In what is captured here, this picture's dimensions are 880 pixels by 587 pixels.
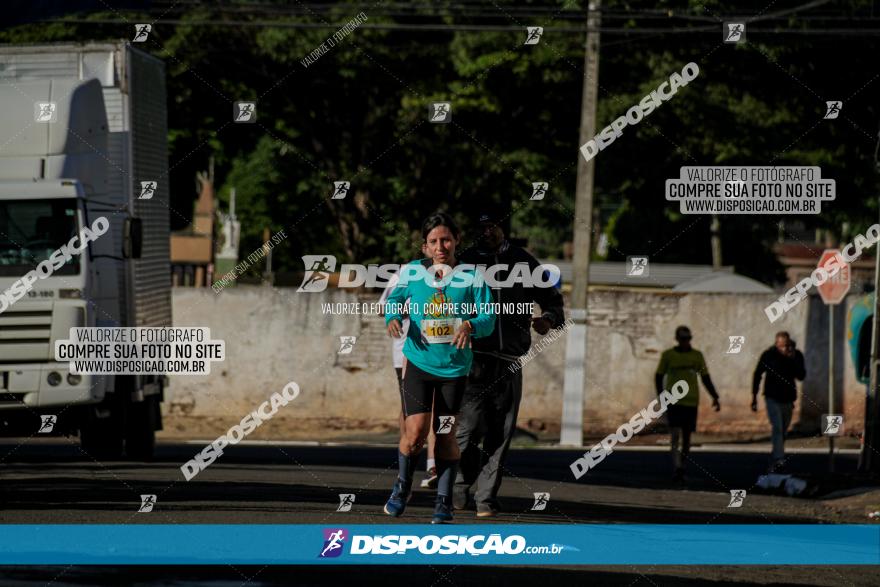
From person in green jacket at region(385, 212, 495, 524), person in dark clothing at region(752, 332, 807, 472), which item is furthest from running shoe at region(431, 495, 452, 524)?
person in dark clothing at region(752, 332, 807, 472)

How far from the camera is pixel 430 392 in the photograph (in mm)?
10328

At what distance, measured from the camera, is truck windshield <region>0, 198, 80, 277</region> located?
49.0ft

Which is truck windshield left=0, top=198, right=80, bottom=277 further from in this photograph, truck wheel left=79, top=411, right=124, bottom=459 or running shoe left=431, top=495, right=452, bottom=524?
running shoe left=431, top=495, right=452, bottom=524

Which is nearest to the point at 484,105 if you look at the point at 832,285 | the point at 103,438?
the point at 832,285

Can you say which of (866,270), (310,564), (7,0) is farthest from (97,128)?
(866,270)

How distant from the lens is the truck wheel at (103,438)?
16844 millimetres

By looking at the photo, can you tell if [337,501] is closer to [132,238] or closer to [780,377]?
[132,238]

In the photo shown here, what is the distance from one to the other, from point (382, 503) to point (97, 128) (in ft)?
20.4

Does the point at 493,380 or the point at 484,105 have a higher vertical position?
the point at 484,105

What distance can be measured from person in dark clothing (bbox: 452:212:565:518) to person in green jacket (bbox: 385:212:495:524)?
0.93 metres

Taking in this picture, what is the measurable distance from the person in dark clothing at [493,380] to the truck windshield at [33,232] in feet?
17.4

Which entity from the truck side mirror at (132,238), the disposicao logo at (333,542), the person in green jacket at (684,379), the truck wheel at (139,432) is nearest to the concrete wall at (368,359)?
the person in green jacket at (684,379)

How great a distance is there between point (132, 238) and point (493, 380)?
5648 mm

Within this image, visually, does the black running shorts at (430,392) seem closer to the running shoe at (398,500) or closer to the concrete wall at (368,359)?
the running shoe at (398,500)
